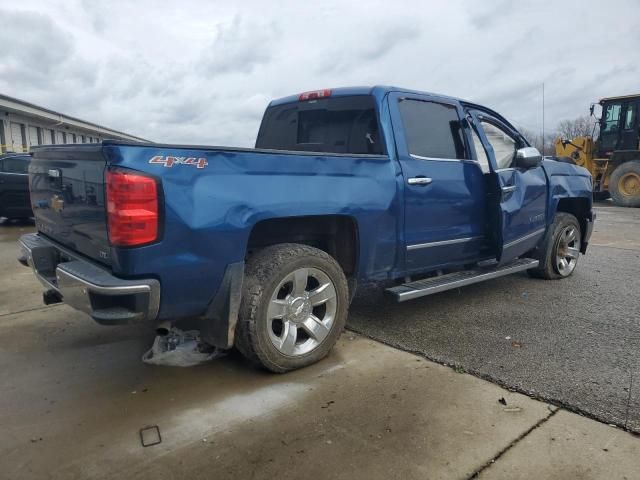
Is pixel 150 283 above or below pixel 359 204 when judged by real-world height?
below

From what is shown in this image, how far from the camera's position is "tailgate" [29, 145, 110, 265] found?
284 centimetres

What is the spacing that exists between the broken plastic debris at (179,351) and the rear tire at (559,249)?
3828 millimetres

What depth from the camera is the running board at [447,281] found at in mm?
3967

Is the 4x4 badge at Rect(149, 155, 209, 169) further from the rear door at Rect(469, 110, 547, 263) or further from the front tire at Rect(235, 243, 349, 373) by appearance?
the rear door at Rect(469, 110, 547, 263)

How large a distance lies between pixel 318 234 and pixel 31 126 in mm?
29116

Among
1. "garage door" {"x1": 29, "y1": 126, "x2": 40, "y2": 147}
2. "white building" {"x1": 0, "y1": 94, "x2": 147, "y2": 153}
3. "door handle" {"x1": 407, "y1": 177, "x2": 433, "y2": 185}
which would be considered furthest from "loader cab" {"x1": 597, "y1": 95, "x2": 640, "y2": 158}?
"garage door" {"x1": 29, "y1": 126, "x2": 40, "y2": 147}

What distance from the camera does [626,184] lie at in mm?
15945

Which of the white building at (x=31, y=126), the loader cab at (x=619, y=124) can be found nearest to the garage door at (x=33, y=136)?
the white building at (x=31, y=126)

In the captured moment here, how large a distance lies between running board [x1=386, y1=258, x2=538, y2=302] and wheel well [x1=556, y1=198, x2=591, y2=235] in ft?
4.01

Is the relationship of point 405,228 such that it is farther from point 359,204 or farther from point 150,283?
point 150,283

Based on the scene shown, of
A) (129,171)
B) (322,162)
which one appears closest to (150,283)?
(129,171)

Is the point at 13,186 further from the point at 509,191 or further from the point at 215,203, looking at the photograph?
the point at 509,191

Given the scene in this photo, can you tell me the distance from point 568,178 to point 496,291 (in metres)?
1.54

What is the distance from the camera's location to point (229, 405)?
3031 mm
